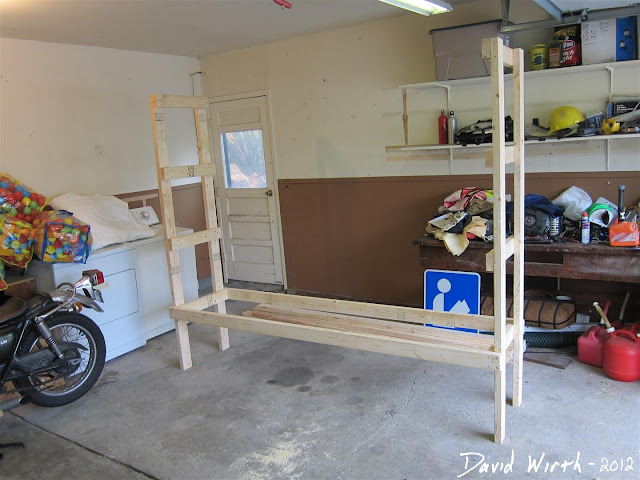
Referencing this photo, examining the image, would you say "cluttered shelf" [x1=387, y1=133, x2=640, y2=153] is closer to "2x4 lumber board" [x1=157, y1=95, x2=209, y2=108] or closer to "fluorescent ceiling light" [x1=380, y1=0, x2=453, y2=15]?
"fluorescent ceiling light" [x1=380, y1=0, x2=453, y2=15]

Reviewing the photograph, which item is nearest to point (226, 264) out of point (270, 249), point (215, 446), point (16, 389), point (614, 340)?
point (270, 249)

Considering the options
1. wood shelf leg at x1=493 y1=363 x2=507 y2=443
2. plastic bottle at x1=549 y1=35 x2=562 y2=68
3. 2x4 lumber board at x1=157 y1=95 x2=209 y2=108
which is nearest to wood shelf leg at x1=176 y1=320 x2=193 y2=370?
2x4 lumber board at x1=157 y1=95 x2=209 y2=108

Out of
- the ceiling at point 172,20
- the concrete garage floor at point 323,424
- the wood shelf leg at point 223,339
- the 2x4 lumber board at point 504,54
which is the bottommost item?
the concrete garage floor at point 323,424

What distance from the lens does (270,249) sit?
20.4ft

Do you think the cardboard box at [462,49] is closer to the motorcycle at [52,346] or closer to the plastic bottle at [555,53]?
the plastic bottle at [555,53]

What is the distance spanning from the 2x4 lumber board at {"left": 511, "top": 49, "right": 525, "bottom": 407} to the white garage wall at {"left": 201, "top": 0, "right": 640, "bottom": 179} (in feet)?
4.76

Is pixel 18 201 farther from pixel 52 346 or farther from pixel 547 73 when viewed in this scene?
pixel 547 73

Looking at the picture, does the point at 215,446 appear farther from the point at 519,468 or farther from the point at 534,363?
the point at 534,363

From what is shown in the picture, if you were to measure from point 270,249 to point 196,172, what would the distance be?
2.21m

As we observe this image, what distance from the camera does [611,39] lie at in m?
3.88

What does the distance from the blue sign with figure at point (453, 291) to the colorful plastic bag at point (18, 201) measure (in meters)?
3.25

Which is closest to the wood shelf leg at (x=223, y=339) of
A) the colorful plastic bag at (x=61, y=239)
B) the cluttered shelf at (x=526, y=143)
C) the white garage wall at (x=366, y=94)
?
the colorful plastic bag at (x=61, y=239)

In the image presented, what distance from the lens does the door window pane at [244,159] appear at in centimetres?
611

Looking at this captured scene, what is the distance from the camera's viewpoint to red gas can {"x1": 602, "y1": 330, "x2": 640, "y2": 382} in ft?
11.5
